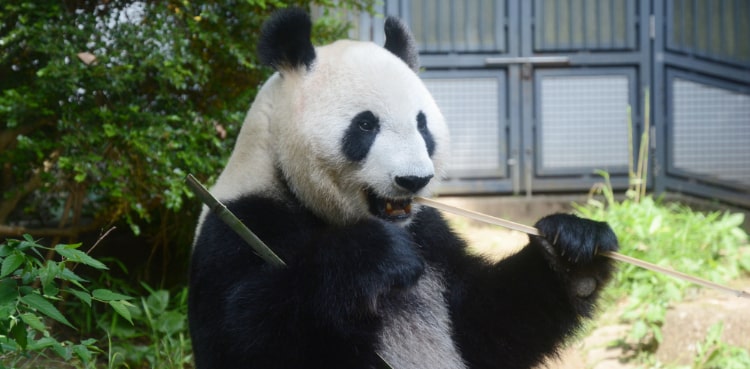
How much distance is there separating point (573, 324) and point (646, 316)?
2.25 metres

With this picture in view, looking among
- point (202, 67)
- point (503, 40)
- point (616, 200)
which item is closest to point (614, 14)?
point (503, 40)

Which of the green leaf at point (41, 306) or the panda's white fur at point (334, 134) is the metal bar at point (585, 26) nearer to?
the panda's white fur at point (334, 134)

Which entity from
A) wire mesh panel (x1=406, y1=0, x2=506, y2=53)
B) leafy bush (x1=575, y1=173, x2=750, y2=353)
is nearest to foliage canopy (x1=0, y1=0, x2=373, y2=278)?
leafy bush (x1=575, y1=173, x2=750, y2=353)

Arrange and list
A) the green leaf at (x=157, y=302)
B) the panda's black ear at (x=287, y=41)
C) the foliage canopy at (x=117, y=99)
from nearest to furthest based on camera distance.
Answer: the panda's black ear at (x=287, y=41) < the foliage canopy at (x=117, y=99) < the green leaf at (x=157, y=302)

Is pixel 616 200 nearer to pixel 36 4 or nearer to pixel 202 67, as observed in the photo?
pixel 202 67

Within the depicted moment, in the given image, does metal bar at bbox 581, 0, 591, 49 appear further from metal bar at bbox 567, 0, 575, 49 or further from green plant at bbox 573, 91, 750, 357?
green plant at bbox 573, 91, 750, 357

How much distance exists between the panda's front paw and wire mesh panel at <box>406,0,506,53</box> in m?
5.46

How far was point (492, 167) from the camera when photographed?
27.4ft

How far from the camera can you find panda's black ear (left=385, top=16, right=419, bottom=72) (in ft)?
10.9

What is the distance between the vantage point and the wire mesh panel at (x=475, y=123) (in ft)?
27.2

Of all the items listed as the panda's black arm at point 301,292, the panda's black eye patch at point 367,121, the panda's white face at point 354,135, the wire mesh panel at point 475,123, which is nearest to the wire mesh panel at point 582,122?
the wire mesh panel at point 475,123

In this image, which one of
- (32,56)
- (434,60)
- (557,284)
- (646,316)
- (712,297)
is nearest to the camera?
(557,284)

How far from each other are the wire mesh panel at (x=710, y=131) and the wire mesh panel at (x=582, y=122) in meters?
0.54

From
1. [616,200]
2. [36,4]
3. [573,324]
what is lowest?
[616,200]
